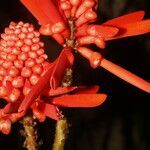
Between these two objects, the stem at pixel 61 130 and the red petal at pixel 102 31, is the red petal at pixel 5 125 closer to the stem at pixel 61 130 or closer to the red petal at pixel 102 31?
the stem at pixel 61 130


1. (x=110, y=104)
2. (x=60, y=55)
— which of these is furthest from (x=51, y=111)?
(x=110, y=104)

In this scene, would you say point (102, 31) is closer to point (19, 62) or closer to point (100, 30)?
point (100, 30)

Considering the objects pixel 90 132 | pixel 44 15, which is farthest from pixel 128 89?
pixel 44 15

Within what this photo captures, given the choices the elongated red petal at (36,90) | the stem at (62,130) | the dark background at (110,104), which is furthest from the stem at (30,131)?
the dark background at (110,104)

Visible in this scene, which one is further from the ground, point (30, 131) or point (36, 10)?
point (36, 10)

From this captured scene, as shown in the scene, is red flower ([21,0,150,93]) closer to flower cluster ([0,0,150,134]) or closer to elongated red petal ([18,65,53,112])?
flower cluster ([0,0,150,134])
